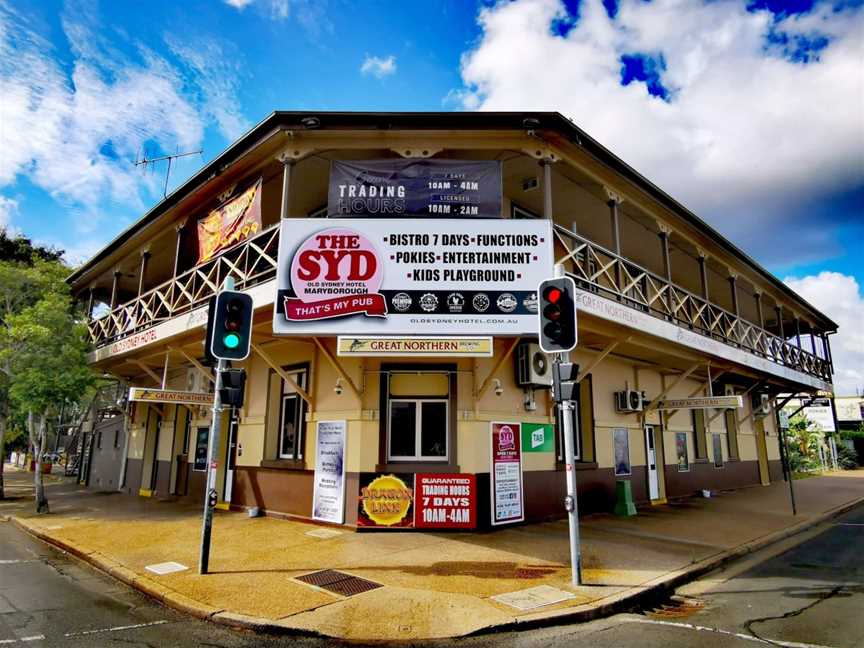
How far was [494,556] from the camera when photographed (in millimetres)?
8039

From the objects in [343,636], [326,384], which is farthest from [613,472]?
[343,636]

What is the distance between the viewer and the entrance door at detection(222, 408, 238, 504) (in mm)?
12867

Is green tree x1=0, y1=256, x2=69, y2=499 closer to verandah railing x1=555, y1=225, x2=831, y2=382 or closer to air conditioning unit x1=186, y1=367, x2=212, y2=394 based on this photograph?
air conditioning unit x1=186, y1=367, x2=212, y2=394

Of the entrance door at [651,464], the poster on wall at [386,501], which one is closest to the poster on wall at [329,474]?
the poster on wall at [386,501]

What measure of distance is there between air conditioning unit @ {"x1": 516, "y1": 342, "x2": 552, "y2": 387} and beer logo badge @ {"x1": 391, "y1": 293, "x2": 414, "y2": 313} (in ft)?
10.6

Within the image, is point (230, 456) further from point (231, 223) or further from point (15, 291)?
Result: point (15, 291)

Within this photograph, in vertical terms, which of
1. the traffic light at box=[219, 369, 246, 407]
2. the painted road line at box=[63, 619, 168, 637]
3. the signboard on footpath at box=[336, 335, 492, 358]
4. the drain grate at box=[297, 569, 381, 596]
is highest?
the signboard on footpath at box=[336, 335, 492, 358]

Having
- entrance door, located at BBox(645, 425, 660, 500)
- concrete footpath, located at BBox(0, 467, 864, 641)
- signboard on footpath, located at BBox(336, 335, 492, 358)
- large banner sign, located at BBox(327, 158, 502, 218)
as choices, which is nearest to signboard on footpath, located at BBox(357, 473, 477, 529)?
concrete footpath, located at BBox(0, 467, 864, 641)

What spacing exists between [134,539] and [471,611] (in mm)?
6684

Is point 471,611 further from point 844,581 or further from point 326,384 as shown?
point 326,384

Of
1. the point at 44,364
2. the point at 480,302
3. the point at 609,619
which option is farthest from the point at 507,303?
the point at 44,364

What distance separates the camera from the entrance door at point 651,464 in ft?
48.0

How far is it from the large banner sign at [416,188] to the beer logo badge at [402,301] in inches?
62.9

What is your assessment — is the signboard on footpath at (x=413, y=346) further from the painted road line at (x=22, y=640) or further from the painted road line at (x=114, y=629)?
the painted road line at (x=22, y=640)
